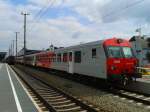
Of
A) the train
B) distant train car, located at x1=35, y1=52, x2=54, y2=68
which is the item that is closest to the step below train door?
the train

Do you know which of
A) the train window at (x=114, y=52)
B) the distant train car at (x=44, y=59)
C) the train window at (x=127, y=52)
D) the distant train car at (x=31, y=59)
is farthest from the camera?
the distant train car at (x=31, y=59)

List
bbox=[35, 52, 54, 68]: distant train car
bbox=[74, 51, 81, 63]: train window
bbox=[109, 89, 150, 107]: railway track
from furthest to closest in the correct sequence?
bbox=[35, 52, 54, 68]: distant train car
bbox=[74, 51, 81, 63]: train window
bbox=[109, 89, 150, 107]: railway track

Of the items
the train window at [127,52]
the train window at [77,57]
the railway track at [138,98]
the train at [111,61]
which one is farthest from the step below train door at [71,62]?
the railway track at [138,98]

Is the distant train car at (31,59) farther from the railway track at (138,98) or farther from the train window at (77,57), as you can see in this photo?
the railway track at (138,98)

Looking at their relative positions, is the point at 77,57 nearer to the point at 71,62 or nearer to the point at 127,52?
the point at 71,62

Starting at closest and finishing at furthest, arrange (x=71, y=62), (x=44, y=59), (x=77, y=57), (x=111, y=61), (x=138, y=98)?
(x=138, y=98)
(x=111, y=61)
(x=77, y=57)
(x=71, y=62)
(x=44, y=59)

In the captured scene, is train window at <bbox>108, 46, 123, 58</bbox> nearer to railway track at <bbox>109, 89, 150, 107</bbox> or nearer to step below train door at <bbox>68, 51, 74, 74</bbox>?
railway track at <bbox>109, 89, 150, 107</bbox>

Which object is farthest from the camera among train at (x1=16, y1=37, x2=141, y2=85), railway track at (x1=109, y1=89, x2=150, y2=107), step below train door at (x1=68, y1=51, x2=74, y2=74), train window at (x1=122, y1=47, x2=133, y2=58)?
step below train door at (x1=68, y1=51, x2=74, y2=74)

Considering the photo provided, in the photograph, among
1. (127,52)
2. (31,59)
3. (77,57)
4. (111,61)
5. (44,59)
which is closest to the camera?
(111,61)

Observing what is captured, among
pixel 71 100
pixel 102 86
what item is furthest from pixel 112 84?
pixel 71 100

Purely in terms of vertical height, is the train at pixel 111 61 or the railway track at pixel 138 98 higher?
the train at pixel 111 61

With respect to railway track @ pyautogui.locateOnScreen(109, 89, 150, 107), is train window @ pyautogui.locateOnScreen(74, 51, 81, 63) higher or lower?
higher

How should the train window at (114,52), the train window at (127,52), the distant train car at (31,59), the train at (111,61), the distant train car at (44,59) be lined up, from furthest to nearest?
the distant train car at (31,59)
the distant train car at (44,59)
the train window at (127,52)
the train window at (114,52)
the train at (111,61)

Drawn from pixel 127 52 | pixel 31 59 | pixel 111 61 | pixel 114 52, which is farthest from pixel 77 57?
pixel 31 59
